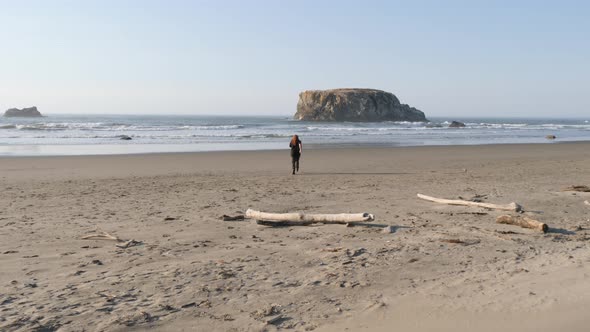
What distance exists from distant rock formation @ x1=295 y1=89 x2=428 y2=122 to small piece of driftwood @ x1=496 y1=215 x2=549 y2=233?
288 ft

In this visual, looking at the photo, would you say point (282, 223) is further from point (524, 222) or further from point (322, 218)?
point (524, 222)

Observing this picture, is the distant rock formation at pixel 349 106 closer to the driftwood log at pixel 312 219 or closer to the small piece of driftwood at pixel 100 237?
the driftwood log at pixel 312 219

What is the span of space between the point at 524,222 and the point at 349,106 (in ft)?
296

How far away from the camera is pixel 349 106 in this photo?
96250mm

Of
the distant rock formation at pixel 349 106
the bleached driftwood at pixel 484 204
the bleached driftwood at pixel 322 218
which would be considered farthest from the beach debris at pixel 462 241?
the distant rock formation at pixel 349 106

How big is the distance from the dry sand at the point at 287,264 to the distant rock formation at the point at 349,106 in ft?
279

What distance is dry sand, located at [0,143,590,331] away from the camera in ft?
12.9

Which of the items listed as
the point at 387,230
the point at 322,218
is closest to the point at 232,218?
the point at 322,218

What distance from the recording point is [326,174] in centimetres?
1548

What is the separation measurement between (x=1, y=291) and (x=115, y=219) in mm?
3506

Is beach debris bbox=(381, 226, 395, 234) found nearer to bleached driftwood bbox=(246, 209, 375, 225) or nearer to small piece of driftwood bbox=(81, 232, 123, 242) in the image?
bleached driftwood bbox=(246, 209, 375, 225)

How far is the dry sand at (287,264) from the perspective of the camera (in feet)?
12.9

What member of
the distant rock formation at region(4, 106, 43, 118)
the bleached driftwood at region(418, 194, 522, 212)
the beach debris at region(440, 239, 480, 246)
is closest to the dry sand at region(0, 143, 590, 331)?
the beach debris at region(440, 239, 480, 246)

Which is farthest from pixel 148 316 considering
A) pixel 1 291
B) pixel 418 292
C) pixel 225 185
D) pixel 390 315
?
pixel 225 185
